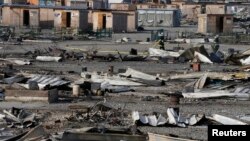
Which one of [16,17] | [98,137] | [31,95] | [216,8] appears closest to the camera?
[98,137]

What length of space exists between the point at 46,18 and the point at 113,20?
234 inches

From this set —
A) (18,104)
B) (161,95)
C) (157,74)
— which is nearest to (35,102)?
(18,104)

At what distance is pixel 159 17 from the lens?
74.8 metres

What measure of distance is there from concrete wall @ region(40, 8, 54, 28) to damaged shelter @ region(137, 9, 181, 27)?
44.7 feet

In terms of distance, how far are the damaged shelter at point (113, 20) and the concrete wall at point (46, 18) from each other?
133 inches

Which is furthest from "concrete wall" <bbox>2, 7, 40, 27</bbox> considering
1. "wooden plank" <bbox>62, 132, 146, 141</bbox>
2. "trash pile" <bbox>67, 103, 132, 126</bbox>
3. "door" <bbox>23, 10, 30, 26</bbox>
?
"wooden plank" <bbox>62, 132, 146, 141</bbox>

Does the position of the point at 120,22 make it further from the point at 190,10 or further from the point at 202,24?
the point at 190,10

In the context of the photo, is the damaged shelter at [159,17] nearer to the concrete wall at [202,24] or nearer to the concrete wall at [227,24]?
the concrete wall at [202,24]

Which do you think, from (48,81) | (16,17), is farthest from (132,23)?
(48,81)

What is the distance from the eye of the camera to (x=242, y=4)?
10150 centimetres

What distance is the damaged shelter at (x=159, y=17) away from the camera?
→ 7388 centimetres

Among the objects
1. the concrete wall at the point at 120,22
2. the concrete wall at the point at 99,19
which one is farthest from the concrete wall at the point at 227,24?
the concrete wall at the point at 99,19

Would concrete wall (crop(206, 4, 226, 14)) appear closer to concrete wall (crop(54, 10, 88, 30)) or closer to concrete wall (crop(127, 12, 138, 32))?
concrete wall (crop(127, 12, 138, 32))

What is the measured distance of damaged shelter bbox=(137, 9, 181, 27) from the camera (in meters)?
73.9
